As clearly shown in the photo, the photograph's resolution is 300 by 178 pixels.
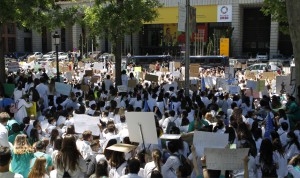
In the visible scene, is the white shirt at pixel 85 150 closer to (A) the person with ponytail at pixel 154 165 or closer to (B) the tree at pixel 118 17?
(A) the person with ponytail at pixel 154 165

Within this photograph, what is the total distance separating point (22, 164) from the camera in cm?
662

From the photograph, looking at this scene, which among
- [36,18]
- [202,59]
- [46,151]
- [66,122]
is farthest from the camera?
[202,59]

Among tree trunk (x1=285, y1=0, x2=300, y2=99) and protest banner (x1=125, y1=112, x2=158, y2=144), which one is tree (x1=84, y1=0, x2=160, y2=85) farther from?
protest banner (x1=125, y1=112, x2=158, y2=144)

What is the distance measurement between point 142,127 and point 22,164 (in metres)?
2.05

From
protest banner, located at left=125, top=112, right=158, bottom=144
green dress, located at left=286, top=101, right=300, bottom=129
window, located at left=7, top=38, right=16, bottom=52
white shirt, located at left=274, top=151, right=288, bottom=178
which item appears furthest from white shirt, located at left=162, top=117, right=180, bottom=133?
window, located at left=7, top=38, right=16, bottom=52

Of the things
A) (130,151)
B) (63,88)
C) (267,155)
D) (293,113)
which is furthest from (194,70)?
(267,155)

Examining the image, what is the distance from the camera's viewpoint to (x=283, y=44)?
5891 centimetres

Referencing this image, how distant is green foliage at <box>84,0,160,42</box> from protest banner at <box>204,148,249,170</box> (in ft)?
49.5

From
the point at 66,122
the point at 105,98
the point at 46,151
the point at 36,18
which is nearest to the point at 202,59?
the point at 36,18

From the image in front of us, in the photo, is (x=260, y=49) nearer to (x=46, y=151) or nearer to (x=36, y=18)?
(x=36, y=18)

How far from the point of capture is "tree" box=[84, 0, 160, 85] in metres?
20.2

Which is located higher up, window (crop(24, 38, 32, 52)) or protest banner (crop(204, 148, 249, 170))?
window (crop(24, 38, 32, 52))

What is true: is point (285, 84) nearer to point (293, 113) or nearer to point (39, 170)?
point (293, 113)

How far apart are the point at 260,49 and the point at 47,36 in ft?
118
